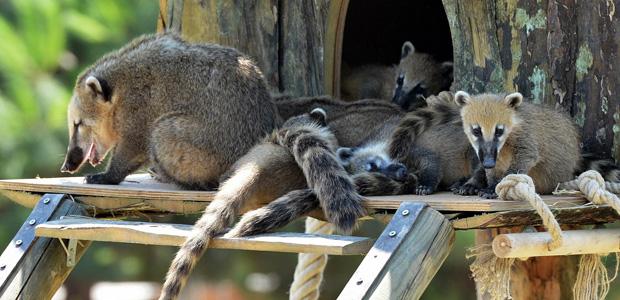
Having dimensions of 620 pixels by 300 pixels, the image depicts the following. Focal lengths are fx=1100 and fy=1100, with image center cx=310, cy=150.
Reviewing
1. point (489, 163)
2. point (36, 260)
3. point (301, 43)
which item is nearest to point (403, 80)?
point (301, 43)

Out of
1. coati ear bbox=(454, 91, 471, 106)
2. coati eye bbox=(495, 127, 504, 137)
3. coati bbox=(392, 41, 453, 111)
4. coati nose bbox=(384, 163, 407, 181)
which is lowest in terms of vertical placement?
coati nose bbox=(384, 163, 407, 181)

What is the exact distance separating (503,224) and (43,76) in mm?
6600

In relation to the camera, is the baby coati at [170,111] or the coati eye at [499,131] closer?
the coati eye at [499,131]

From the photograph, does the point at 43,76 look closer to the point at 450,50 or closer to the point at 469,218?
the point at 450,50

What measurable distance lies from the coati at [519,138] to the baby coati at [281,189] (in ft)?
2.13

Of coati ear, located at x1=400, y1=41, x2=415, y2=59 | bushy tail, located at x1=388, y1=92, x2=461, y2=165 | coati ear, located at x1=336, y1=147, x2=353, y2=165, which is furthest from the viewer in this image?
coati ear, located at x1=400, y1=41, x2=415, y2=59

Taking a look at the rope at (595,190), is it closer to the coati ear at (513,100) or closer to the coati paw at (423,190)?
the coati ear at (513,100)

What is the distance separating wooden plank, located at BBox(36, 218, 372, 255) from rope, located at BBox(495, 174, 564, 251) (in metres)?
0.64

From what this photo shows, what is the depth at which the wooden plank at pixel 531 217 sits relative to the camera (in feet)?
15.4

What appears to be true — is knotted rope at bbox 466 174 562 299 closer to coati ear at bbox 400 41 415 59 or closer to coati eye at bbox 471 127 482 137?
coati eye at bbox 471 127 482 137

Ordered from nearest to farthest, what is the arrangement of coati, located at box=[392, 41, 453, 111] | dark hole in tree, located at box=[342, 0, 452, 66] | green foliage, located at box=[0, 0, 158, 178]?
coati, located at box=[392, 41, 453, 111] < dark hole in tree, located at box=[342, 0, 452, 66] < green foliage, located at box=[0, 0, 158, 178]

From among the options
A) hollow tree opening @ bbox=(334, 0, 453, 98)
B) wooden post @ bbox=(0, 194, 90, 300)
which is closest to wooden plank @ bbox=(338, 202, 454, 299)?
wooden post @ bbox=(0, 194, 90, 300)

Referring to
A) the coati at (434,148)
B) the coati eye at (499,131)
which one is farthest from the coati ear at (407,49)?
the coati eye at (499,131)

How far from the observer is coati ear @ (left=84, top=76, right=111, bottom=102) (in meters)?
6.08
